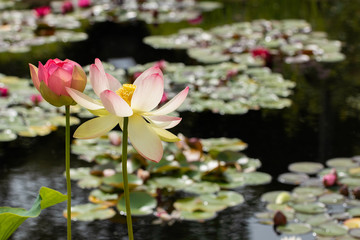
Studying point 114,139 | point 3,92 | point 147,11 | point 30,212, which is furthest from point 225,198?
point 147,11

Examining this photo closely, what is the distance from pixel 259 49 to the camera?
12.3 ft

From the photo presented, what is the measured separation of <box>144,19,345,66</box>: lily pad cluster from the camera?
3.74 m

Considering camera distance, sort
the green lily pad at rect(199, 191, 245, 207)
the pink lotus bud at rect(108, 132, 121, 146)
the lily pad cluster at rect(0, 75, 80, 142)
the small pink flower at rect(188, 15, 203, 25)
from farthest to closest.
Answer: the small pink flower at rect(188, 15, 203, 25)
the lily pad cluster at rect(0, 75, 80, 142)
the pink lotus bud at rect(108, 132, 121, 146)
the green lily pad at rect(199, 191, 245, 207)

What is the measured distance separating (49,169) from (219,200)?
2.40 ft

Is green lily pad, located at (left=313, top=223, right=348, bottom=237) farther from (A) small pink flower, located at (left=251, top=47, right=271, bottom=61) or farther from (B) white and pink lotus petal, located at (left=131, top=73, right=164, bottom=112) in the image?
(A) small pink flower, located at (left=251, top=47, right=271, bottom=61)

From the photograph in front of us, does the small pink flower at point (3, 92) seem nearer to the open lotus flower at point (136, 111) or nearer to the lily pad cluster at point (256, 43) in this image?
the lily pad cluster at point (256, 43)

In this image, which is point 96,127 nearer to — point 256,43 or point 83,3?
point 256,43

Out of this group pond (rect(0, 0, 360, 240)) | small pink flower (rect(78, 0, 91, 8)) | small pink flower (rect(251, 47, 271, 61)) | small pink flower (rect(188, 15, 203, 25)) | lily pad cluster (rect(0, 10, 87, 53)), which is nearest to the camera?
pond (rect(0, 0, 360, 240))

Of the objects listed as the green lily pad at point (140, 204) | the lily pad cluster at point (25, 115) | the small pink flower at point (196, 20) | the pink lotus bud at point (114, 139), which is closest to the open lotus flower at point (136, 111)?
the green lily pad at point (140, 204)

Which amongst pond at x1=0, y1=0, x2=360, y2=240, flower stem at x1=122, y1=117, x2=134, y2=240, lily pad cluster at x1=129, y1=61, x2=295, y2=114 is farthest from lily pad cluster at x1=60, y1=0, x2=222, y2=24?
flower stem at x1=122, y1=117, x2=134, y2=240

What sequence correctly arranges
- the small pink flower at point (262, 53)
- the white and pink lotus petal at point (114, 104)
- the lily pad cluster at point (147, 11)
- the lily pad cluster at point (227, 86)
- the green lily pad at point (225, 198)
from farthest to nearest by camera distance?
the lily pad cluster at point (147, 11) → the small pink flower at point (262, 53) → the lily pad cluster at point (227, 86) → the green lily pad at point (225, 198) → the white and pink lotus petal at point (114, 104)

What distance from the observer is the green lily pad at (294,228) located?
1.92m

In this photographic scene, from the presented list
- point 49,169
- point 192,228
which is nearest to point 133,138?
point 192,228

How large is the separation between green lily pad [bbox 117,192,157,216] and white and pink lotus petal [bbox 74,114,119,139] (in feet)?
3.79
